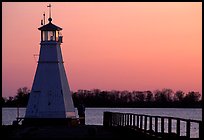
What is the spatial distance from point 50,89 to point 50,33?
13.2ft

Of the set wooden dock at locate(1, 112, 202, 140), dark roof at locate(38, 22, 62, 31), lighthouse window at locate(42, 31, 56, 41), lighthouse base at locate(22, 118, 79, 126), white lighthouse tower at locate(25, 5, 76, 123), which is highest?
dark roof at locate(38, 22, 62, 31)

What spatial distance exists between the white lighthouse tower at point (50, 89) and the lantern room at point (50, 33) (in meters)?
0.53

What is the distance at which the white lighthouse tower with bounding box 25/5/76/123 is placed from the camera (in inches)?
1531

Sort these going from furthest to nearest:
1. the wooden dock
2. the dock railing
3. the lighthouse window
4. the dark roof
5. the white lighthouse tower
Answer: the dark roof
the lighthouse window
the white lighthouse tower
the dock railing
the wooden dock

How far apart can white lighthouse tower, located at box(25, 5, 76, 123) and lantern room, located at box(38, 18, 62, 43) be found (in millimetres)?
532

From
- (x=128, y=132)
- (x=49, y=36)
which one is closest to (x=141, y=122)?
(x=128, y=132)

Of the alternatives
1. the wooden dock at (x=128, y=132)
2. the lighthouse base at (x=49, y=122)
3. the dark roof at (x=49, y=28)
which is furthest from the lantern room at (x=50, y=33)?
the wooden dock at (x=128, y=132)

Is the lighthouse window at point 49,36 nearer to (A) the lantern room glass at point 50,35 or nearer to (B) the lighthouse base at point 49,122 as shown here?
(A) the lantern room glass at point 50,35

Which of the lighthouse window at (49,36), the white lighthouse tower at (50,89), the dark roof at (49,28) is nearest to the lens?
the white lighthouse tower at (50,89)

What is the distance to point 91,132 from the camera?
26.7 m

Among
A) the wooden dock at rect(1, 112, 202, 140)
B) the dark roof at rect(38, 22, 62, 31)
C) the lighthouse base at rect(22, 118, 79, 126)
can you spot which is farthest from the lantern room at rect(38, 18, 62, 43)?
the wooden dock at rect(1, 112, 202, 140)

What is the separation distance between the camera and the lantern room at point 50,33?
133 feet

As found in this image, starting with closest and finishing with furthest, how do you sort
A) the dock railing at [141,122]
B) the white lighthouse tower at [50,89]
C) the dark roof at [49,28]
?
1. the dock railing at [141,122]
2. the white lighthouse tower at [50,89]
3. the dark roof at [49,28]

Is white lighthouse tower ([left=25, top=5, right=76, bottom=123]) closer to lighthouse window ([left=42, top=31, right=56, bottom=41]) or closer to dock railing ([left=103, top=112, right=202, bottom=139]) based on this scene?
lighthouse window ([left=42, top=31, right=56, bottom=41])
